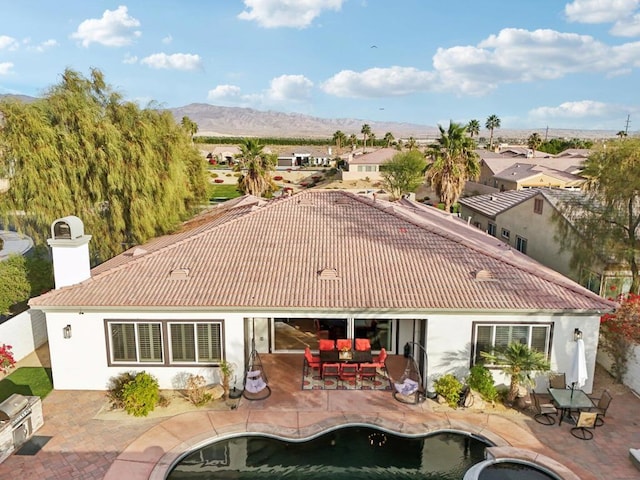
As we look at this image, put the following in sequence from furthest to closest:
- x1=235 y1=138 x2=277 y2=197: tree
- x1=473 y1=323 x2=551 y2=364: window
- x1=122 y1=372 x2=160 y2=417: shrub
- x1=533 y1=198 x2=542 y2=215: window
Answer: x1=235 y1=138 x2=277 y2=197: tree → x1=533 y1=198 x2=542 y2=215: window → x1=473 y1=323 x2=551 y2=364: window → x1=122 y1=372 x2=160 y2=417: shrub

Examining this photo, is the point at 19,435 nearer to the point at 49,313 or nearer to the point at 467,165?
the point at 49,313

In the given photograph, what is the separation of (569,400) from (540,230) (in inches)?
547

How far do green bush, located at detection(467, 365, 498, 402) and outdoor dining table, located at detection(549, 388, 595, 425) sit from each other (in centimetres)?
172

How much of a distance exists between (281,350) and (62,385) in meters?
7.62

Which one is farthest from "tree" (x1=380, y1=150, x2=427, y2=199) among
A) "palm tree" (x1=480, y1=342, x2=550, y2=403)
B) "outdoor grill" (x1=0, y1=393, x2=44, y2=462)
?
"outdoor grill" (x1=0, y1=393, x2=44, y2=462)

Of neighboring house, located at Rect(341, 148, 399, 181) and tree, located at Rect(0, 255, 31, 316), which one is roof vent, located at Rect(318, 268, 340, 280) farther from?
neighboring house, located at Rect(341, 148, 399, 181)

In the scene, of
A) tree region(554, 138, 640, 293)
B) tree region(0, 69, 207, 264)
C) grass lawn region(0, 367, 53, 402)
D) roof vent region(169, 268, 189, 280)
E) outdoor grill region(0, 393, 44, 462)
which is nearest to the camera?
outdoor grill region(0, 393, 44, 462)

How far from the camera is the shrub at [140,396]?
Result: 45.6ft

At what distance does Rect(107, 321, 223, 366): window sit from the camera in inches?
592

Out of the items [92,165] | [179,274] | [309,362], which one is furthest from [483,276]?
[92,165]

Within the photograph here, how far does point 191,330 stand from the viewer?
15.1m

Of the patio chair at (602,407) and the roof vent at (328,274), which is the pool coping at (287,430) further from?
A: the roof vent at (328,274)

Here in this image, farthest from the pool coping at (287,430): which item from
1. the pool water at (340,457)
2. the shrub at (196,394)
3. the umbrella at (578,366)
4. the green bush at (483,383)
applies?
the umbrella at (578,366)

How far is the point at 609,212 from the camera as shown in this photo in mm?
19828
